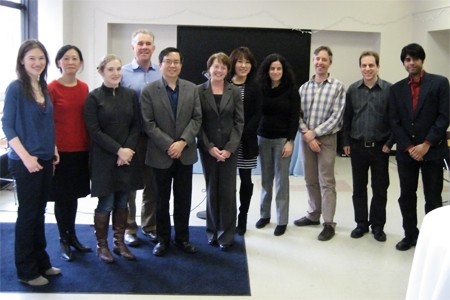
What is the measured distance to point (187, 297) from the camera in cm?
279

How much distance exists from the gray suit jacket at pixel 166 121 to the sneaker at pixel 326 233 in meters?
1.30

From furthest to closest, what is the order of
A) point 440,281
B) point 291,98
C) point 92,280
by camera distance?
point 291,98
point 92,280
point 440,281

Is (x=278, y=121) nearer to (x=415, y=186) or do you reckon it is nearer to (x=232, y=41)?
(x=415, y=186)

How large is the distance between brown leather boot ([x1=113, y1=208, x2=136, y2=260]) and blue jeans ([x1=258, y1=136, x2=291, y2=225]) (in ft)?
4.04

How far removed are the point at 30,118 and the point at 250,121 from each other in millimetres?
1621

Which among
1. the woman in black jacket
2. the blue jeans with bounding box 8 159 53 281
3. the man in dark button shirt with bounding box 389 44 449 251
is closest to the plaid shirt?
the man in dark button shirt with bounding box 389 44 449 251

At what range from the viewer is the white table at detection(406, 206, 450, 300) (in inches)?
37.3

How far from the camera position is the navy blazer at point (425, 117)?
11.1ft

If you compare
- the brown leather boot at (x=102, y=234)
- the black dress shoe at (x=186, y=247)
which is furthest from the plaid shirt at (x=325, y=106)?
the brown leather boot at (x=102, y=234)

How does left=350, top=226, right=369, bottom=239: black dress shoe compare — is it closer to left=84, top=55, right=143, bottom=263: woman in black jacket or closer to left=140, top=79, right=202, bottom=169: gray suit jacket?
left=140, top=79, right=202, bottom=169: gray suit jacket

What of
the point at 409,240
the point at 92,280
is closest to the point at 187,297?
the point at 92,280

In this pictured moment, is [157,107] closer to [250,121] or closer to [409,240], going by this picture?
[250,121]

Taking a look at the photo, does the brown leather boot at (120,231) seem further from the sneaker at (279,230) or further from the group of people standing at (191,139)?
the sneaker at (279,230)

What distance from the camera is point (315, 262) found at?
3.37 m
